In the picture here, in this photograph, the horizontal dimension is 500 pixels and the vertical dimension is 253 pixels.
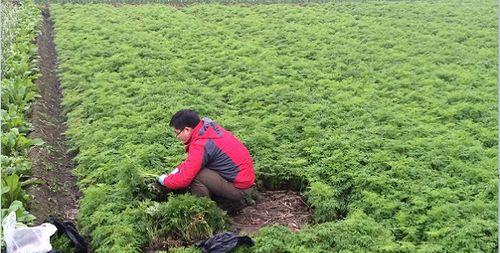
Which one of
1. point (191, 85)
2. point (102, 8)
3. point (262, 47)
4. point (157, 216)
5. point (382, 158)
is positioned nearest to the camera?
point (157, 216)

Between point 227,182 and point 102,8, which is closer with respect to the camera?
point 227,182

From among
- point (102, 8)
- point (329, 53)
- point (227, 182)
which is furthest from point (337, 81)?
point (102, 8)

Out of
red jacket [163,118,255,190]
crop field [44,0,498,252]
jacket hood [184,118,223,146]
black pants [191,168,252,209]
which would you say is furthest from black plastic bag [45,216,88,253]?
jacket hood [184,118,223,146]

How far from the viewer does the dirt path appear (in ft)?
26.1

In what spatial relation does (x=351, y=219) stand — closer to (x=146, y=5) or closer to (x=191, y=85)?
(x=191, y=85)

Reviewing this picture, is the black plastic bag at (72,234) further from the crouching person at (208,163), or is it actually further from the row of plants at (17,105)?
the crouching person at (208,163)

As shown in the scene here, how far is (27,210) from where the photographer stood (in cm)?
743

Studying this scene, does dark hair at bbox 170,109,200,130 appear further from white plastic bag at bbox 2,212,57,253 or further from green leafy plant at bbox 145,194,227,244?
white plastic bag at bbox 2,212,57,253

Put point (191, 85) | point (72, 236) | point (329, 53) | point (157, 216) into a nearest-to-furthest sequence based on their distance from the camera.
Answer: point (72, 236), point (157, 216), point (191, 85), point (329, 53)

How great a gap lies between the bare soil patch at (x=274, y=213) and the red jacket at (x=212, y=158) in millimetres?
509

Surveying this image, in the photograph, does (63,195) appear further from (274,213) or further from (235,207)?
(274,213)

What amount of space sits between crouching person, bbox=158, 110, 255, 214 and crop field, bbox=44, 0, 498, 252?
30 centimetres

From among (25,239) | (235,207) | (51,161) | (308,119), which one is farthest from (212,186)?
(308,119)

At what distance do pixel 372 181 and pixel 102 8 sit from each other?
17241mm
